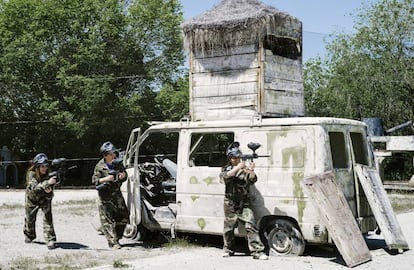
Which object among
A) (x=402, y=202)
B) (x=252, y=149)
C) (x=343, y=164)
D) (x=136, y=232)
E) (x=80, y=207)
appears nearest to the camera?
(x=252, y=149)

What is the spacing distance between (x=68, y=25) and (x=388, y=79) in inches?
728

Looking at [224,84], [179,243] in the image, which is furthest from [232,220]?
[224,84]

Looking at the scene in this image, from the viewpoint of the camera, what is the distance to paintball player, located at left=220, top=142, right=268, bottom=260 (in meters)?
8.96

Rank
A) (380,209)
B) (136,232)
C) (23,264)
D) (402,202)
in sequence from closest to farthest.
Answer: (23,264), (380,209), (136,232), (402,202)

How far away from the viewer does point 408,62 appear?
31.4 m

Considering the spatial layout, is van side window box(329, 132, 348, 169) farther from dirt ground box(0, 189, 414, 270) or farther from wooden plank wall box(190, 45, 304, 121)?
dirt ground box(0, 189, 414, 270)

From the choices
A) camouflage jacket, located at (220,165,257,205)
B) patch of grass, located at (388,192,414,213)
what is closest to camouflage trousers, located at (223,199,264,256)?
camouflage jacket, located at (220,165,257,205)

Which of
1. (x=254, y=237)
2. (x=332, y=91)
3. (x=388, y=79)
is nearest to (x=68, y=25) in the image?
(x=332, y=91)

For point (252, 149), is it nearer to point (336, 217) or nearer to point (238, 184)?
point (238, 184)

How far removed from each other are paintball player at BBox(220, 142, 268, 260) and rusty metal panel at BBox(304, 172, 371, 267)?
0.94 m

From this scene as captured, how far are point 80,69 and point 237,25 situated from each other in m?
25.6

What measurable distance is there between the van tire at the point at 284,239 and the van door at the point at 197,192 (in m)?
0.85

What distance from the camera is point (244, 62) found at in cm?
1033

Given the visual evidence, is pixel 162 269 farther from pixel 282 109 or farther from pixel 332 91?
pixel 332 91
